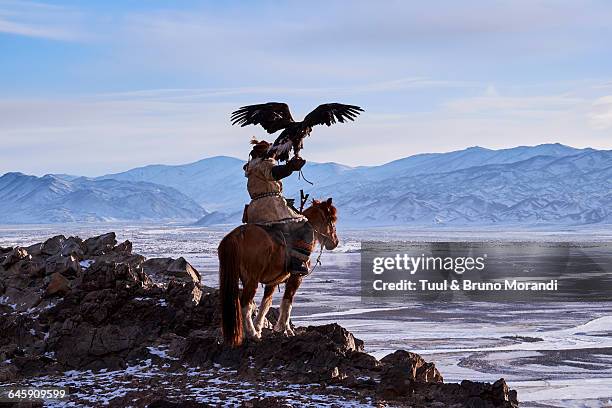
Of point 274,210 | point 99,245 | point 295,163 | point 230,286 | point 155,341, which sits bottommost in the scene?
point 155,341

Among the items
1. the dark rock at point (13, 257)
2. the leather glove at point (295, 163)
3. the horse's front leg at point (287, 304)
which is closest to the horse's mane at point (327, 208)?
the horse's front leg at point (287, 304)

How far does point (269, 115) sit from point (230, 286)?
2231mm

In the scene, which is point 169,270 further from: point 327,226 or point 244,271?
point 244,271

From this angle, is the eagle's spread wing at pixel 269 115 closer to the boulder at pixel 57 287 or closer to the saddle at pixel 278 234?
the saddle at pixel 278 234

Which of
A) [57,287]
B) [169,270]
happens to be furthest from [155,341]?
[169,270]

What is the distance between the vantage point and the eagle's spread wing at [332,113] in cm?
1062

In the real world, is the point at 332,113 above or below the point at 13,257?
above

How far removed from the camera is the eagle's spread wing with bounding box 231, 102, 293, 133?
37.2 ft

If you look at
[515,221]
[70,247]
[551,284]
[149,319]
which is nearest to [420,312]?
[551,284]

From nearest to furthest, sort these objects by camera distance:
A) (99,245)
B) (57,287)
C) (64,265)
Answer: (57,287), (64,265), (99,245)

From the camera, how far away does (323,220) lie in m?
12.0

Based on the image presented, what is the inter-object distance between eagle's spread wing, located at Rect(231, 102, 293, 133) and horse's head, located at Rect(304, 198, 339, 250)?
125 cm

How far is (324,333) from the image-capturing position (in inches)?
455

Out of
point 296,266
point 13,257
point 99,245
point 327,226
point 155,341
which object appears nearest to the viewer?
point 296,266
